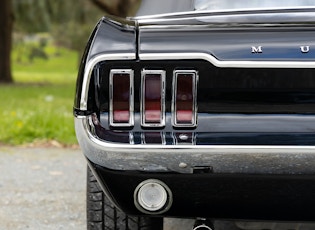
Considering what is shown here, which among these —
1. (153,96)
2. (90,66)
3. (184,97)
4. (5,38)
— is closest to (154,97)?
(153,96)

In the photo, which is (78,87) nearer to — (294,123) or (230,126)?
(230,126)

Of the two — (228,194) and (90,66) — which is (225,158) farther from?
(90,66)

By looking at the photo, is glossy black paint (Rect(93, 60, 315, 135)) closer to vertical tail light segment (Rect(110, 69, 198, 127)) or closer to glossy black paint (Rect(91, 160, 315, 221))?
vertical tail light segment (Rect(110, 69, 198, 127))

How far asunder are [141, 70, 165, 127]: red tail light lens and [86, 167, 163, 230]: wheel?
1.97ft

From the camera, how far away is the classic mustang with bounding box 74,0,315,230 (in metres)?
2.76

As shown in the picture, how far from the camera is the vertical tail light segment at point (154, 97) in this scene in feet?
9.41

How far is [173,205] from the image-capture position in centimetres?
286

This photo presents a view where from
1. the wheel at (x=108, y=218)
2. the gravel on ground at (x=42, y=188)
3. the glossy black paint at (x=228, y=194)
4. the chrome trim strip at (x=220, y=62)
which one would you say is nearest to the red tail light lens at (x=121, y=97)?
the chrome trim strip at (x=220, y=62)

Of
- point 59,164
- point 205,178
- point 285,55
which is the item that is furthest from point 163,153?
point 59,164

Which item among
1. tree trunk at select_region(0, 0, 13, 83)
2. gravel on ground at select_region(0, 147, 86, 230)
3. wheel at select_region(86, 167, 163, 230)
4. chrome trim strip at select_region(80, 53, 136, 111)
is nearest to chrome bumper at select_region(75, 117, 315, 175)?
chrome trim strip at select_region(80, 53, 136, 111)

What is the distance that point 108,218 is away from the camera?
3297 mm

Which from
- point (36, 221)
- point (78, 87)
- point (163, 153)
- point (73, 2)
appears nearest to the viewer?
point (163, 153)

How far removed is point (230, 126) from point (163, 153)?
299mm

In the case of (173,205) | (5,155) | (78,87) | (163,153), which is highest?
(78,87)
